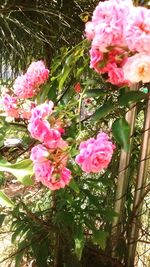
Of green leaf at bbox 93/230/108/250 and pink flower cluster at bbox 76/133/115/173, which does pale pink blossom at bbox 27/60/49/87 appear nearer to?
pink flower cluster at bbox 76/133/115/173

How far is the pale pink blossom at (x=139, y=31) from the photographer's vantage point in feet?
2.16

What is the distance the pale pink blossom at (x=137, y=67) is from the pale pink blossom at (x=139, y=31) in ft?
0.04

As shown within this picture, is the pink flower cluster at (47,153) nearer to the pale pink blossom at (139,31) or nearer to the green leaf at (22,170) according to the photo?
the green leaf at (22,170)

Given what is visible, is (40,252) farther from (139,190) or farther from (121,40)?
(121,40)

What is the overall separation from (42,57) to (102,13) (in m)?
1.49

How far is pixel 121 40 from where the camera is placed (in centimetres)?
70

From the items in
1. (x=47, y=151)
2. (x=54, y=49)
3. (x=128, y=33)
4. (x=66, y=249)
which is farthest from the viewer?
(x=54, y=49)

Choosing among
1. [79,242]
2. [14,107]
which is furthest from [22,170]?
[79,242]

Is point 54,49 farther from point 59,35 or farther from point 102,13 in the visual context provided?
point 102,13

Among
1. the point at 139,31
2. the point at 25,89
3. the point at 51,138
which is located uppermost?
the point at 25,89

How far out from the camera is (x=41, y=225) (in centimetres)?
140

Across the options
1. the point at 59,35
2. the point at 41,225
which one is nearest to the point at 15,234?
the point at 41,225

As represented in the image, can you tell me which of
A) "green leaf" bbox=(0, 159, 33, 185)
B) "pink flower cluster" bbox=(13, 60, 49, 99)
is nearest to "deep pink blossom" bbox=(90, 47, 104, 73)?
"green leaf" bbox=(0, 159, 33, 185)

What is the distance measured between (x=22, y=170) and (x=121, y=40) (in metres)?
0.35
